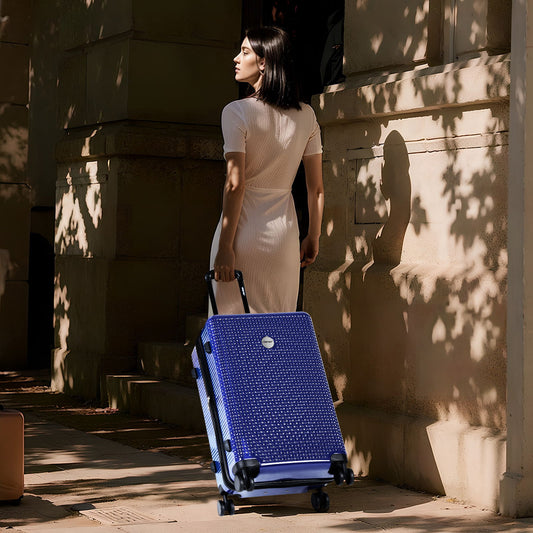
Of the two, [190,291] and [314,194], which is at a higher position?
[314,194]

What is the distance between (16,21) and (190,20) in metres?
3.27

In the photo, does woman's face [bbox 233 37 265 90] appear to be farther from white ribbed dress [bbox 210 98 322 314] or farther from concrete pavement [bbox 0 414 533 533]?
concrete pavement [bbox 0 414 533 533]

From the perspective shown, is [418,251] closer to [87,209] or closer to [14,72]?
[87,209]

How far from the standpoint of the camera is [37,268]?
15.1 m

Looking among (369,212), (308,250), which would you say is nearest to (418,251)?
(369,212)

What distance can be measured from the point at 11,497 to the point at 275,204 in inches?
80.8

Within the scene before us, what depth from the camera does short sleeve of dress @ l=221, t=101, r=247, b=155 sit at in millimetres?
6309

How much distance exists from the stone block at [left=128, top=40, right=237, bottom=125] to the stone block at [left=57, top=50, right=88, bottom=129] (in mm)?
743

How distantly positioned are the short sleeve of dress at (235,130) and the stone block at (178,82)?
4337mm

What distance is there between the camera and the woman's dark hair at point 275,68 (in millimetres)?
6391

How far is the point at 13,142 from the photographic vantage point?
1320 cm

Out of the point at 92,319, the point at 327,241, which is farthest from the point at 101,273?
the point at 327,241

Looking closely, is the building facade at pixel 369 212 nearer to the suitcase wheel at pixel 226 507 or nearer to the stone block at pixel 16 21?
the suitcase wheel at pixel 226 507

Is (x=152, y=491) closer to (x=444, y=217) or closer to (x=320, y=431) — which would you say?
(x=320, y=431)
